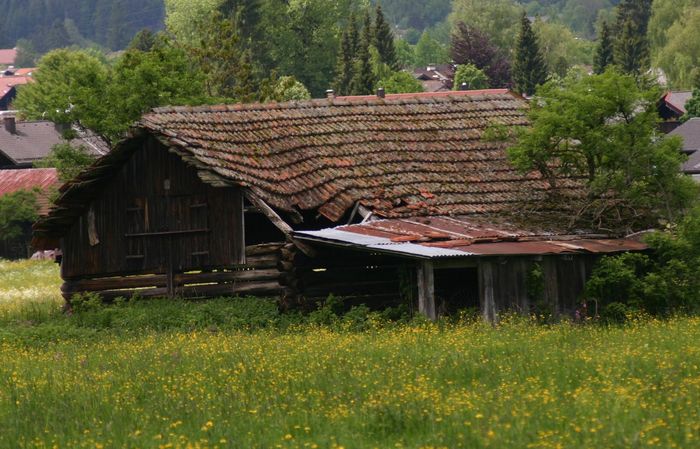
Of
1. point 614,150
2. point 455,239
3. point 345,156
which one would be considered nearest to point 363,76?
point 345,156

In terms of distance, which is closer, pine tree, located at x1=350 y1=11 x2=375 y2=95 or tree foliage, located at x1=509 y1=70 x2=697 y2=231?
tree foliage, located at x1=509 y1=70 x2=697 y2=231

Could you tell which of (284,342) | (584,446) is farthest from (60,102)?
(584,446)

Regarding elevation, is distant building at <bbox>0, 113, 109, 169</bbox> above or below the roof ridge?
above

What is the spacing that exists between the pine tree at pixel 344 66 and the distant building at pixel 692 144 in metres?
A: 41.6

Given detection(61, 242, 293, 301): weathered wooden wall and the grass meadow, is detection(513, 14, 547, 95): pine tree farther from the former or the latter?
the grass meadow

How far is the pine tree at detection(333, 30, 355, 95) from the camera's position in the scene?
377 feet

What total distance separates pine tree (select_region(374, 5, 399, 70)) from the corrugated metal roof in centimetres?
10093

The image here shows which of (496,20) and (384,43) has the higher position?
(496,20)

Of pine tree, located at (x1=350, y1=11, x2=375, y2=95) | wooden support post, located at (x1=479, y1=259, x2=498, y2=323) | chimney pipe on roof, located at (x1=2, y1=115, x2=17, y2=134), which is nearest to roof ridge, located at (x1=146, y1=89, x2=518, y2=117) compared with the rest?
wooden support post, located at (x1=479, y1=259, x2=498, y2=323)

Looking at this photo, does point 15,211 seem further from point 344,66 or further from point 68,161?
point 344,66

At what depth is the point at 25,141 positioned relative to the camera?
92.3m

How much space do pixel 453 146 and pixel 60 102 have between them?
1604 centimetres

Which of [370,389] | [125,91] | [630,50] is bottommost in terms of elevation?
[370,389]

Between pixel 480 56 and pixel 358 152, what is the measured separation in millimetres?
102514
